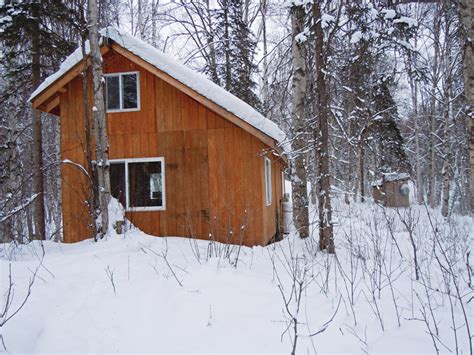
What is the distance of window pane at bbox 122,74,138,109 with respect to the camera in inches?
326

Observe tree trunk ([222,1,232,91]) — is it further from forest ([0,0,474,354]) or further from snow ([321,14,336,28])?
snow ([321,14,336,28])

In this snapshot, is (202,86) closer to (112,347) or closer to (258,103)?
(112,347)

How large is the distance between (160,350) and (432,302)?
281 cm

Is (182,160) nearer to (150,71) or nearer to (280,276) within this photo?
(150,71)

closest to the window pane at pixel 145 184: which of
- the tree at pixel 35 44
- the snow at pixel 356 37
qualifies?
the tree at pixel 35 44

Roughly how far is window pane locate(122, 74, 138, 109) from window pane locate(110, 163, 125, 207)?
5.13ft

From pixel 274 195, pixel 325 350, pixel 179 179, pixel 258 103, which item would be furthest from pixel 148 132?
pixel 258 103

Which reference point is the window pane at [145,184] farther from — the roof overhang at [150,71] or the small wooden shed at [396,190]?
the small wooden shed at [396,190]

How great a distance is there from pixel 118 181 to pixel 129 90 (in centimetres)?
237

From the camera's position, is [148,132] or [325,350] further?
[148,132]

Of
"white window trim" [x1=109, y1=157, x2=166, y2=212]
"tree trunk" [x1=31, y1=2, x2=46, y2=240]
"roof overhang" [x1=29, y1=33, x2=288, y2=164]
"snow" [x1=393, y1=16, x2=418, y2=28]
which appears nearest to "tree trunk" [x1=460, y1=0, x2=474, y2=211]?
"snow" [x1=393, y1=16, x2=418, y2=28]

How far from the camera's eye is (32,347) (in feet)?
9.16

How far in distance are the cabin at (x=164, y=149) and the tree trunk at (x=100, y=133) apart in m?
1.35

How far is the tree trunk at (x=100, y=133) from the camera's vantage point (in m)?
6.13
